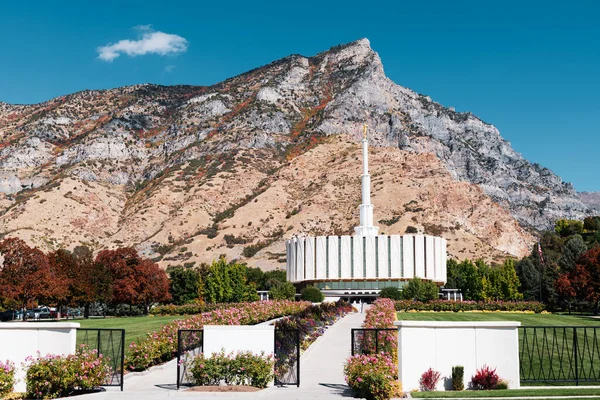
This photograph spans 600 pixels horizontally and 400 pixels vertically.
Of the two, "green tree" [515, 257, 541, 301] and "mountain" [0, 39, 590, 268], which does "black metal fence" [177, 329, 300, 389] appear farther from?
"mountain" [0, 39, 590, 268]

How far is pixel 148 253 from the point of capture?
4742 inches

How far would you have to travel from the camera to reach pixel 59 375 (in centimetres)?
1703

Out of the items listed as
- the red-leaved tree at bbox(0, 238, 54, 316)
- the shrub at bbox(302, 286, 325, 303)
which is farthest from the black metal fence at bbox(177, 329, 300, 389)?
the shrub at bbox(302, 286, 325, 303)

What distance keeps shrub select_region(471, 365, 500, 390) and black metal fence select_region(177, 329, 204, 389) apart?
7510 millimetres

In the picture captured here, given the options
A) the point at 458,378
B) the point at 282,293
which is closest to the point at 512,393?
the point at 458,378

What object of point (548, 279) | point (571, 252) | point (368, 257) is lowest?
point (548, 279)

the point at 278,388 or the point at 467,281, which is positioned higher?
the point at 467,281

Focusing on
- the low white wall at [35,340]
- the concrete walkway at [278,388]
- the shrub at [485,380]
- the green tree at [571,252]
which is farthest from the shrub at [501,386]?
the green tree at [571,252]

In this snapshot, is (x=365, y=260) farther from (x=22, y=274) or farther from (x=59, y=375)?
(x=59, y=375)

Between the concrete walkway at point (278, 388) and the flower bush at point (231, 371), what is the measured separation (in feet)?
1.78

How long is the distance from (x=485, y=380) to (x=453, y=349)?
110 cm

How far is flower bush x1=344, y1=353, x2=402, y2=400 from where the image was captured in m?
16.1

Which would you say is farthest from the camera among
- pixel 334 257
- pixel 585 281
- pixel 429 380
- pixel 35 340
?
pixel 334 257

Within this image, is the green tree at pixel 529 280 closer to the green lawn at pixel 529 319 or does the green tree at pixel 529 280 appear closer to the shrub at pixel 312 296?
the shrub at pixel 312 296
